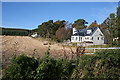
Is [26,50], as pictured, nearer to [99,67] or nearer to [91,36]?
[99,67]

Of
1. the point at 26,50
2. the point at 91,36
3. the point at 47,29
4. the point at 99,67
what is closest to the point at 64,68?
the point at 99,67

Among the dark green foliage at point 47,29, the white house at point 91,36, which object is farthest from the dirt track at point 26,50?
the white house at point 91,36

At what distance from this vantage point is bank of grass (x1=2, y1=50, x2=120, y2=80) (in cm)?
301

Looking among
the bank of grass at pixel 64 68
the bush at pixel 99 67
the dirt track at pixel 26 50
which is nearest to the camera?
the bank of grass at pixel 64 68

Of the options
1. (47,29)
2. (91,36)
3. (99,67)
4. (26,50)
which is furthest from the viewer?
(91,36)

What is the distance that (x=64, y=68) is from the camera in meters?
3.43

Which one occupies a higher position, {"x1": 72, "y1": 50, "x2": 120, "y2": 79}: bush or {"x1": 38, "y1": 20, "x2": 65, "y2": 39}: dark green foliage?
{"x1": 38, "y1": 20, "x2": 65, "y2": 39}: dark green foliage

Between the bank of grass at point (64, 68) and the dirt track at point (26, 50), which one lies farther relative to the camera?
the dirt track at point (26, 50)

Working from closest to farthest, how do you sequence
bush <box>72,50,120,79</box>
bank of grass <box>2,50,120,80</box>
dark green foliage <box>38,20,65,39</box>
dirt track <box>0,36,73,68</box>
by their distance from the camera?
1. bank of grass <box>2,50,120,80</box>
2. bush <box>72,50,120,79</box>
3. dirt track <box>0,36,73,68</box>
4. dark green foliage <box>38,20,65,39</box>

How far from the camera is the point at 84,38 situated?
101 ft

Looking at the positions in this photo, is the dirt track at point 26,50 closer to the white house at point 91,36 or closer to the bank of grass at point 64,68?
the bank of grass at point 64,68

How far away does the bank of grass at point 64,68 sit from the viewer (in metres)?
3.01

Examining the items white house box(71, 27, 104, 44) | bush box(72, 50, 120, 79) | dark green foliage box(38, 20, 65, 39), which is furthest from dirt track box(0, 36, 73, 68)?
white house box(71, 27, 104, 44)

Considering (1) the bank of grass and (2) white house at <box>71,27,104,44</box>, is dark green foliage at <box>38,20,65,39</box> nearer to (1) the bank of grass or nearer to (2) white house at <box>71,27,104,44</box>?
(2) white house at <box>71,27,104,44</box>
